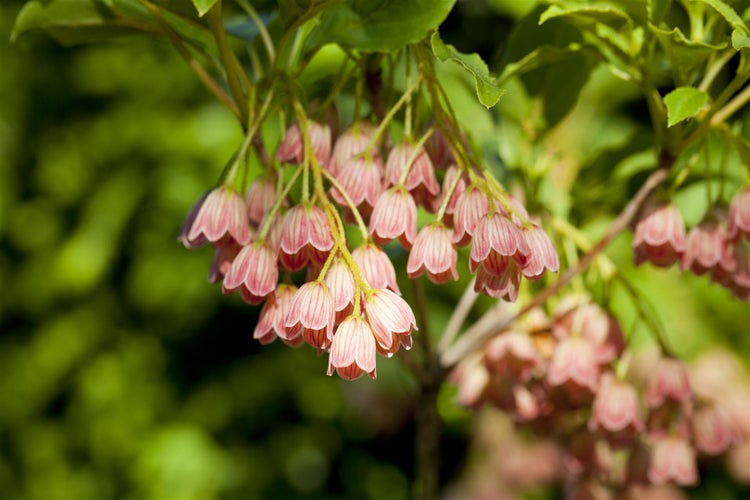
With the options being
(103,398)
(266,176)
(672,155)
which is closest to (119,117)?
(103,398)

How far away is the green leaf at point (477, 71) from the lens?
33.2 inches

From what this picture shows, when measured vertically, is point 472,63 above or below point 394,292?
above

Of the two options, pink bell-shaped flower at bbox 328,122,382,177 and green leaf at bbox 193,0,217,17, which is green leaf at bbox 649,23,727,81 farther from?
green leaf at bbox 193,0,217,17

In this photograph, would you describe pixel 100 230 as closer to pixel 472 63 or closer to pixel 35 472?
pixel 35 472

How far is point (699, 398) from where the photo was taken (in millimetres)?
1386

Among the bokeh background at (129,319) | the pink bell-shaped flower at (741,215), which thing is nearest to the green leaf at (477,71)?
the pink bell-shaped flower at (741,215)

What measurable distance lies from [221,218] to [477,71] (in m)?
0.32

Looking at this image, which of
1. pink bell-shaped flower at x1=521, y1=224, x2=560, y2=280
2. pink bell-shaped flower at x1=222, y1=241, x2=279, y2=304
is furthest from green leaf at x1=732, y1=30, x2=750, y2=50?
pink bell-shaped flower at x1=222, y1=241, x2=279, y2=304

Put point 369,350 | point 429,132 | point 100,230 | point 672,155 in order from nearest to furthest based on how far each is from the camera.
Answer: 1. point 369,350
2. point 429,132
3. point 672,155
4. point 100,230

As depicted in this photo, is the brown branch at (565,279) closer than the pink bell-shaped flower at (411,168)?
No

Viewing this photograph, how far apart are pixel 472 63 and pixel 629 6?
279 mm

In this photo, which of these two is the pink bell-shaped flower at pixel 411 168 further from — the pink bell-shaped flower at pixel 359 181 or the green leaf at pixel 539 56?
the green leaf at pixel 539 56

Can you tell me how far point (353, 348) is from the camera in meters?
0.86

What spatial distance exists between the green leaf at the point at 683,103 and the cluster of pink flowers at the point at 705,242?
196mm
